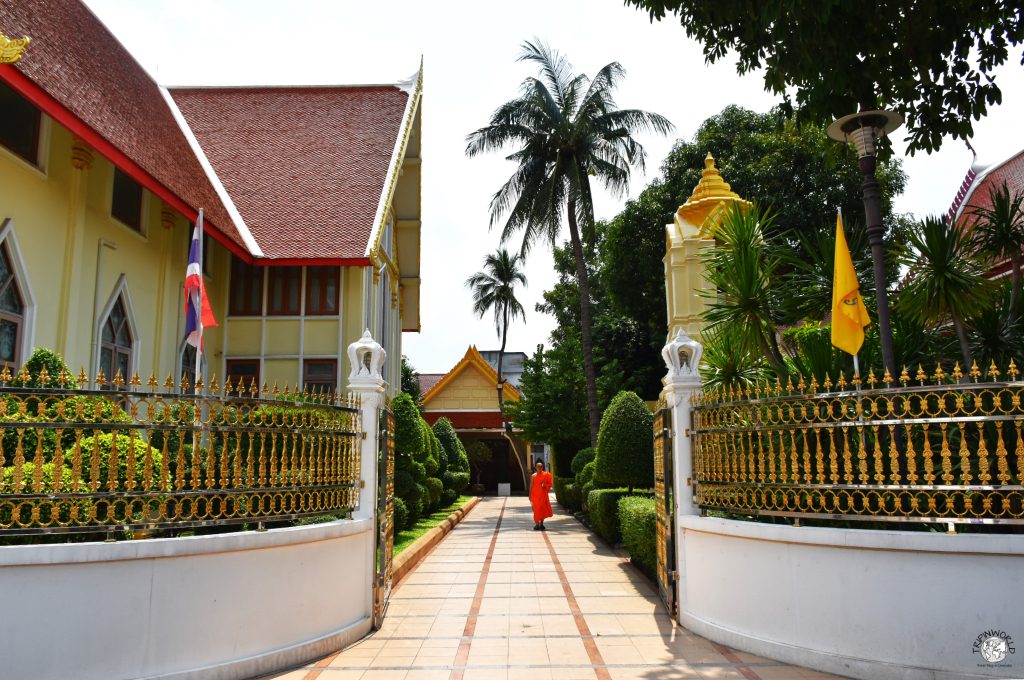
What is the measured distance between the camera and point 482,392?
34.4m

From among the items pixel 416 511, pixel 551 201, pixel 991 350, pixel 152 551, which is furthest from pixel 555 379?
pixel 152 551

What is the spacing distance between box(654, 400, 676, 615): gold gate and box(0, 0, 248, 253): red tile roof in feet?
24.4

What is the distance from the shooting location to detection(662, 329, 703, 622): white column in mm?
7102

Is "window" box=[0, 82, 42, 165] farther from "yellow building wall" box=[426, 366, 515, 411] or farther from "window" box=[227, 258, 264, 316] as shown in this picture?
"yellow building wall" box=[426, 366, 515, 411]

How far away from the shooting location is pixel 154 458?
5566mm

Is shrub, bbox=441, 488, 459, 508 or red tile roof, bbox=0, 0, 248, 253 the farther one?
shrub, bbox=441, 488, 459, 508

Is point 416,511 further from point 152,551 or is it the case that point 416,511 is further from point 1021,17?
point 1021,17

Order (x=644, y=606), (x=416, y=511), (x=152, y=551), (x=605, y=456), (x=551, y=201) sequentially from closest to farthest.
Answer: (x=152, y=551), (x=644, y=606), (x=605, y=456), (x=416, y=511), (x=551, y=201)

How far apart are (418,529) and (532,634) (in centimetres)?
878

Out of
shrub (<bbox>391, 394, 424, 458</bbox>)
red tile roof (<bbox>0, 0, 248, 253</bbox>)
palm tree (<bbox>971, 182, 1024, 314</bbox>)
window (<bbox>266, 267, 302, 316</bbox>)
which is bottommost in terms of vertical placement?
shrub (<bbox>391, 394, 424, 458</bbox>)

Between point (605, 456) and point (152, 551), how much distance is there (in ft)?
30.5

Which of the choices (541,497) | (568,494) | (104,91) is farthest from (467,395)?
(104,91)

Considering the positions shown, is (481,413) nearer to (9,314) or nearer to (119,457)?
(9,314)

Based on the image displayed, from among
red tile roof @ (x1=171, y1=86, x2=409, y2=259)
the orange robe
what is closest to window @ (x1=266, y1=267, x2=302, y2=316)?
red tile roof @ (x1=171, y1=86, x2=409, y2=259)
